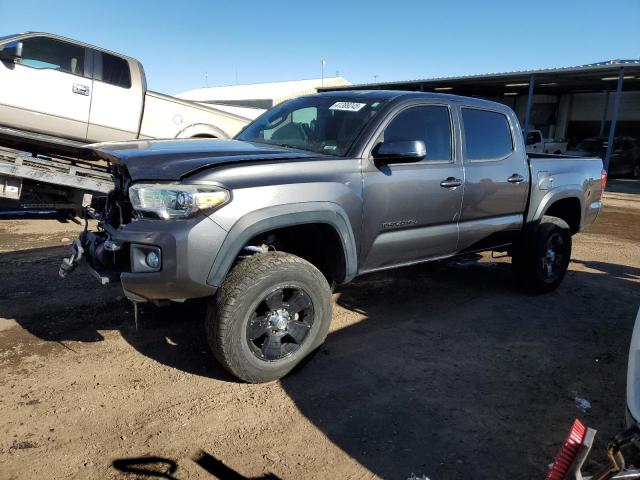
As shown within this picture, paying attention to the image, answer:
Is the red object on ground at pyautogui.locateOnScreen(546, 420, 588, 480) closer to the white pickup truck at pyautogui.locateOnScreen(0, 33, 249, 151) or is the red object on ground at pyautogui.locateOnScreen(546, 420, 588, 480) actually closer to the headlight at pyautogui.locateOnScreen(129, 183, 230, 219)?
the headlight at pyautogui.locateOnScreen(129, 183, 230, 219)

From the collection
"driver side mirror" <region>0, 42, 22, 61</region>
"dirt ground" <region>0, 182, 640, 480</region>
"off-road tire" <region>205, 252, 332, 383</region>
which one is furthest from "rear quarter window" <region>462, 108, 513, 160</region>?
"driver side mirror" <region>0, 42, 22, 61</region>

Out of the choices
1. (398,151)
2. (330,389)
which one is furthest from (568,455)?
(398,151)

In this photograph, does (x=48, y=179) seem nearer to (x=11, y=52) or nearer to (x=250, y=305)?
(x=11, y=52)

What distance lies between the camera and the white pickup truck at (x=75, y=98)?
266 inches

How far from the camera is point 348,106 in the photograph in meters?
4.13

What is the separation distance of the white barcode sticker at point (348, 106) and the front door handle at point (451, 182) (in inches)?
35.0

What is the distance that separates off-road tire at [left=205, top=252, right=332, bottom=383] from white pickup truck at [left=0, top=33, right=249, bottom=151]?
16.7 feet

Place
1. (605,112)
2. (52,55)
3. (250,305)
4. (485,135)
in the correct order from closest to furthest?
1. (250,305)
2. (485,135)
3. (52,55)
4. (605,112)

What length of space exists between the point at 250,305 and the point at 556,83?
24.4 metres

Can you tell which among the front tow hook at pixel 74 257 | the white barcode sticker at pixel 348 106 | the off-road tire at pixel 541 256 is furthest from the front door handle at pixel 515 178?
the front tow hook at pixel 74 257

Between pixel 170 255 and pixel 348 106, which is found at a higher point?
pixel 348 106

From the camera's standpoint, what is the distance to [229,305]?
10.0 feet

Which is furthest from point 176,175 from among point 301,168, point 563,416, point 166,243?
point 563,416

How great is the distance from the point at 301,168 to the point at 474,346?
2.01 meters
